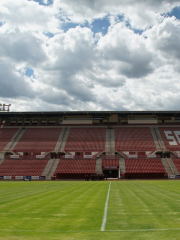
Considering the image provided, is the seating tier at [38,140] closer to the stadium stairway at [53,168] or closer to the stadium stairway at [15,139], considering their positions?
the stadium stairway at [15,139]

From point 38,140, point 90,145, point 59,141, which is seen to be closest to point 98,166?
point 90,145

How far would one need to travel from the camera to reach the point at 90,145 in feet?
242

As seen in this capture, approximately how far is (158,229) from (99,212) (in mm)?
4001

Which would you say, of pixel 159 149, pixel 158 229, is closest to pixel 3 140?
pixel 159 149

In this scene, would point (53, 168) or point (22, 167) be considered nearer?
point (53, 168)

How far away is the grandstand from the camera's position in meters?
62.4

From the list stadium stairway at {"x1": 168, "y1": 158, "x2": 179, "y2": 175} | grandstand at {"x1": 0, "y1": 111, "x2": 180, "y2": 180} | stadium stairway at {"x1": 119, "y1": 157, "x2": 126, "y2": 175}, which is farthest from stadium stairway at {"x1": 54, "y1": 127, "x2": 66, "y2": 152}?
stadium stairway at {"x1": 168, "y1": 158, "x2": 179, "y2": 175}

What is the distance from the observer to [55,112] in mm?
84875

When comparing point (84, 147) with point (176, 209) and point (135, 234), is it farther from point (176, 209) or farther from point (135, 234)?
point (135, 234)

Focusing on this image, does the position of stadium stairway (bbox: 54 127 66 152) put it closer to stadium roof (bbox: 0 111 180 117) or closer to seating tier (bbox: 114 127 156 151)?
stadium roof (bbox: 0 111 180 117)

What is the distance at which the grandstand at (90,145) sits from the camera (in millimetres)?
62375

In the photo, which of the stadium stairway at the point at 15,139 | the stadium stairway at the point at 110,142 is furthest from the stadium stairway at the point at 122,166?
the stadium stairway at the point at 15,139

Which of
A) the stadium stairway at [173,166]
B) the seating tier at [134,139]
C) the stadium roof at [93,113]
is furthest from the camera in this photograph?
the stadium roof at [93,113]

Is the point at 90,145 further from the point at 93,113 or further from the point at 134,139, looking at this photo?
the point at 93,113
